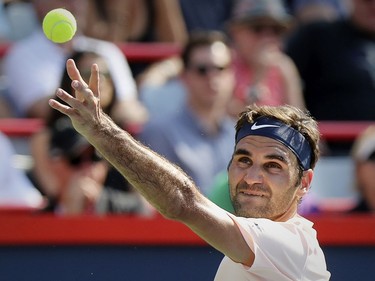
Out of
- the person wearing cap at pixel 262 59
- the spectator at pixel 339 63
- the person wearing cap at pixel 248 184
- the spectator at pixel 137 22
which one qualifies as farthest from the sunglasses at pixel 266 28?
the person wearing cap at pixel 248 184

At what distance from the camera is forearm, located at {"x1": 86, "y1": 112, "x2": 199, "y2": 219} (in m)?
3.45

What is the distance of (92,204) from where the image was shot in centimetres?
632

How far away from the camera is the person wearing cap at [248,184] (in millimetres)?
3449

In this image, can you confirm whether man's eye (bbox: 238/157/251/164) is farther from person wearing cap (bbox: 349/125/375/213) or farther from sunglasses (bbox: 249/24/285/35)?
sunglasses (bbox: 249/24/285/35)

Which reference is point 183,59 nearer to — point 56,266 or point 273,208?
point 56,266

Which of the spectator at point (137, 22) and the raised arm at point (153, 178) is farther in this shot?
the spectator at point (137, 22)

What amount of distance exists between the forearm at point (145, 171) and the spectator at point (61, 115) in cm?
A: 287

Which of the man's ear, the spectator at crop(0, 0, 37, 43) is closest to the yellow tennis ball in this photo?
the man's ear

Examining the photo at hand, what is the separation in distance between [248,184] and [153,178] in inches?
18.9

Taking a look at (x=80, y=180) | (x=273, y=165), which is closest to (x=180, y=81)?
(x=80, y=180)

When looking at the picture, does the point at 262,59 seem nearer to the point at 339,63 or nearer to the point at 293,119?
the point at 339,63

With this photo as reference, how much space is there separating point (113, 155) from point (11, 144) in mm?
3693

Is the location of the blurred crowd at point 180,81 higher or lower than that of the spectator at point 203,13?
lower

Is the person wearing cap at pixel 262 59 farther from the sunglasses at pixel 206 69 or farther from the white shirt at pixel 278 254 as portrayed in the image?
the white shirt at pixel 278 254
